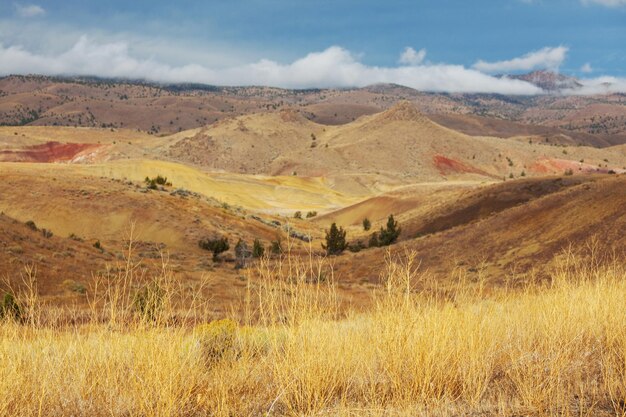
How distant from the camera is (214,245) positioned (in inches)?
1487

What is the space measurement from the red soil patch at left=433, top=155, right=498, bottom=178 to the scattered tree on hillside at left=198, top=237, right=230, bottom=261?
270ft

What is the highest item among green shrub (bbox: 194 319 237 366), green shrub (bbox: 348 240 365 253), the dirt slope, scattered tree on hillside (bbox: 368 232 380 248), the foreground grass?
the foreground grass

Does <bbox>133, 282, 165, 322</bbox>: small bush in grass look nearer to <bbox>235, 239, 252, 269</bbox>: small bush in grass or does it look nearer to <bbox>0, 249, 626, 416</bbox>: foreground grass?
<bbox>0, 249, 626, 416</bbox>: foreground grass

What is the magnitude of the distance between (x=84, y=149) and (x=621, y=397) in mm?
135605

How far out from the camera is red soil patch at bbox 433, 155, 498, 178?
114375 millimetres

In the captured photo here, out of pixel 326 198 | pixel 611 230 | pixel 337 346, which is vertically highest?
pixel 337 346

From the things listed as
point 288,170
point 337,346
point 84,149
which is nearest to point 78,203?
point 337,346

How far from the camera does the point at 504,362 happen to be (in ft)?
15.4

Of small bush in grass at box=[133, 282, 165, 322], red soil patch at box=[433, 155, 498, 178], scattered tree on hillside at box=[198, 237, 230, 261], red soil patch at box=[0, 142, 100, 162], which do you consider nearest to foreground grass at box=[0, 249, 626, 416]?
small bush in grass at box=[133, 282, 165, 322]

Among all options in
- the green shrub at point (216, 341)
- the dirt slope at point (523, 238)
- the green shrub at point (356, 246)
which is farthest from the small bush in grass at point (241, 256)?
the green shrub at point (216, 341)

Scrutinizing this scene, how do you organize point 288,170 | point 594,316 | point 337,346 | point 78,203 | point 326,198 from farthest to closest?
1. point 288,170
2. point 326,198
3. point 78,203
4. point 594,316
5. point 337,346

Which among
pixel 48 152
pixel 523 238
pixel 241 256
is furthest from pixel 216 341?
pixel 48 152

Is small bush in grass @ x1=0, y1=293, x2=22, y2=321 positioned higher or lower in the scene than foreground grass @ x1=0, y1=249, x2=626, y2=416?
lower

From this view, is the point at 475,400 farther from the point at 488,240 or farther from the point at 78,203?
the point at 78,203
